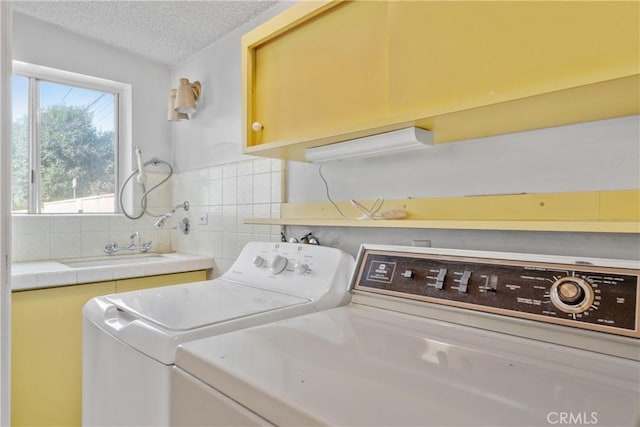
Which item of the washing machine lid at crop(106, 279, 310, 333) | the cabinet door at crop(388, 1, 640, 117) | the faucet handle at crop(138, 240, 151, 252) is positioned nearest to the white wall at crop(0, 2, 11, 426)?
the washing machine lid at crop(106, 279, 310, 333)

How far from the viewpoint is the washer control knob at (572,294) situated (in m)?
0.80

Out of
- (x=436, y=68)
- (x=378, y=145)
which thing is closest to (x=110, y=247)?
(x=378, y=145)

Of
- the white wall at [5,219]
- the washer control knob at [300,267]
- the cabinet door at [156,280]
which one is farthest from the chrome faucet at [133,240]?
the washer control knob at [300,267]

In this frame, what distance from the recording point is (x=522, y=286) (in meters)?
0.90

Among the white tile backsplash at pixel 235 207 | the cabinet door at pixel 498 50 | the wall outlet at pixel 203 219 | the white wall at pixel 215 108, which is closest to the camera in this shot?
the cabinet door at pixel 498 50

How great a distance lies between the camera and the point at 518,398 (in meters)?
0.60

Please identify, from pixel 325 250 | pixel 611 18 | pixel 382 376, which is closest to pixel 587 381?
pixel 382 376

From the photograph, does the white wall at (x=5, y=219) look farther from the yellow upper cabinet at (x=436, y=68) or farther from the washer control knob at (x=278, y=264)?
the washer control knob at (x=278, y=264)

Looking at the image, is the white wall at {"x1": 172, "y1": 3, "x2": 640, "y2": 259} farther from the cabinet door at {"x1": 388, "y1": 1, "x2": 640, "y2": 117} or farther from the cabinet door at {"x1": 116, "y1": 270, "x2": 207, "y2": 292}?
the cabinet door at {"x1": 116, "y1": 270, "x2": 207, "y2": 292}

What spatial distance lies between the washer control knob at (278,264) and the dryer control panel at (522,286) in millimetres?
394

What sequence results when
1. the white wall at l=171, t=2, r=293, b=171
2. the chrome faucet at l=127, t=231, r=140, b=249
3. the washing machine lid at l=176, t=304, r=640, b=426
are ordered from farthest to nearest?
the chrome faucet at l=127, t=231, r=140, b=249, the white wall at l=171, t=2, r=293, b=171, the washing machine lid at l=176, t=304, r=640, b=426

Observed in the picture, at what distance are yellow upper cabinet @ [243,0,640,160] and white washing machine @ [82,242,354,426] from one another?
460 mm

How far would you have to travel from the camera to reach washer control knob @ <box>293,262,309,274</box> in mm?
1416

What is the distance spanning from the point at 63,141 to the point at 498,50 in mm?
2547
